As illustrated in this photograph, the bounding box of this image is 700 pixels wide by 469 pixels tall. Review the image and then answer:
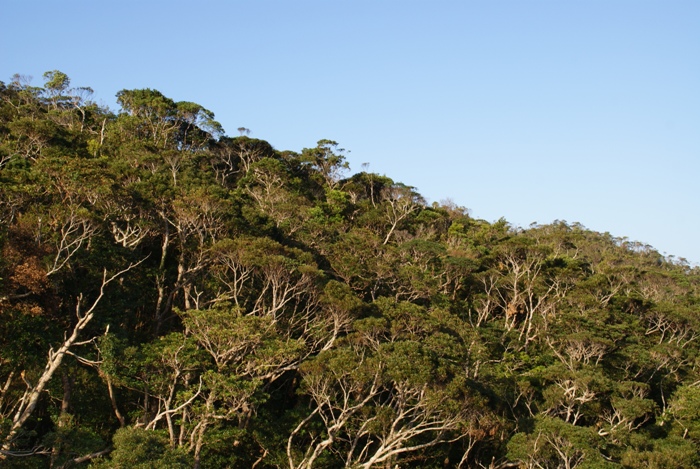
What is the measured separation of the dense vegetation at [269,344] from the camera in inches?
688

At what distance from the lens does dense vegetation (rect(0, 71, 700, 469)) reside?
17484 millimetres

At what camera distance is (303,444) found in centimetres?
2241

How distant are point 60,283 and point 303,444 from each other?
11.1 meters

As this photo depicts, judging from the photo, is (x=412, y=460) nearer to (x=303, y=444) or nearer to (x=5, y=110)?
(x=303, y=444)

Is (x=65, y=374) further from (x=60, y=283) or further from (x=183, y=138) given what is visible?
(x=183, y=138)

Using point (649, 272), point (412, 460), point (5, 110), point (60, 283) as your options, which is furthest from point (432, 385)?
point (649, 272)

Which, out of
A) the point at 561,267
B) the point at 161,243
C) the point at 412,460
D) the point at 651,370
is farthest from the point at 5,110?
the point at 651,370

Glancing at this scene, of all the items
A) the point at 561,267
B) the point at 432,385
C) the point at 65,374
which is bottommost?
the point at 65,374

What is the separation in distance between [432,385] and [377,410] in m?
2.56

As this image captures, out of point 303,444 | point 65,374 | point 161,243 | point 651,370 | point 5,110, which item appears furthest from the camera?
point 5,110

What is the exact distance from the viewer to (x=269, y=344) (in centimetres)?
1845

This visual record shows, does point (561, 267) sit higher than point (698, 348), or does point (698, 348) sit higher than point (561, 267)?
point (561, 267)

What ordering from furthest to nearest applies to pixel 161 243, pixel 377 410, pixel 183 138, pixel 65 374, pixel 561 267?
pixel 183 138 < pixel 561 267 < pixel 161 243 < pixel 377 410 < pixel 65 374

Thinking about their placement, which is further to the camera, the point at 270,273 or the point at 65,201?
the point at 270,273
